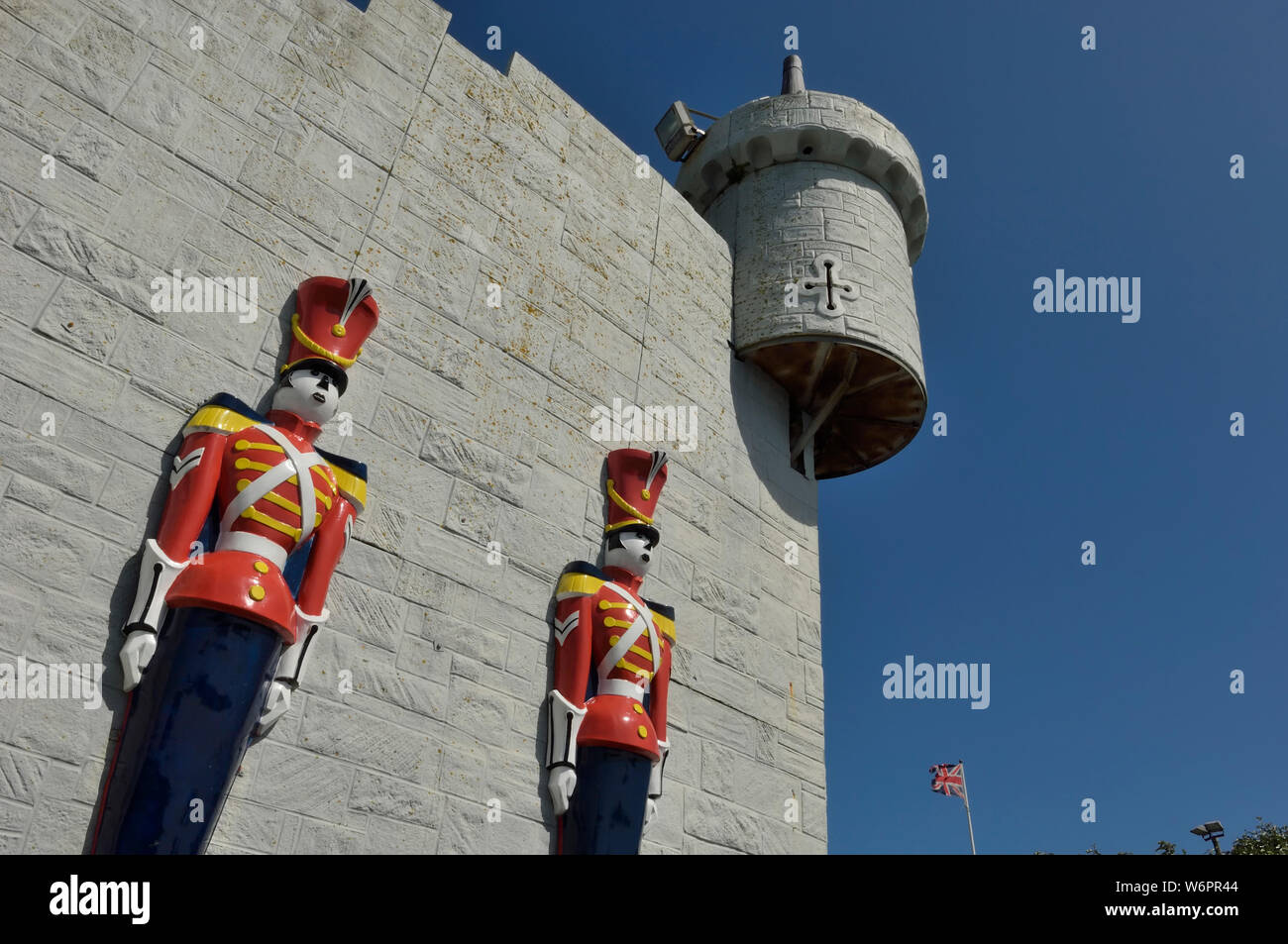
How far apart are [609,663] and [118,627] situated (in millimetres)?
2370

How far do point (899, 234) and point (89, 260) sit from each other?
22.1ft

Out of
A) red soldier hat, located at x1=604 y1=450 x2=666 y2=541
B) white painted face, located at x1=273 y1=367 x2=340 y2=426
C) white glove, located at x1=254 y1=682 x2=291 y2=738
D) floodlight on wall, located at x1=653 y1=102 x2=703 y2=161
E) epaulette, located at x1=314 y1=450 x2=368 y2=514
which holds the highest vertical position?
floodlight on wall, located at x1=653 y1=102 x2=703 y2=161

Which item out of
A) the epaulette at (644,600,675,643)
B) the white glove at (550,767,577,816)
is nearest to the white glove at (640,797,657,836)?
the white glove at (550,767,577,816)

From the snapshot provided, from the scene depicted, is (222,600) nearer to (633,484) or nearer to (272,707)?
(272,707)

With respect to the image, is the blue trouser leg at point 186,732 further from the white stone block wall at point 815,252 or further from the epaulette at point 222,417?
the white stone block wall at point 815,252

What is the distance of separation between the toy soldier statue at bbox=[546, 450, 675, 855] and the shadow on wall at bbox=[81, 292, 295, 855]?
6.68ft

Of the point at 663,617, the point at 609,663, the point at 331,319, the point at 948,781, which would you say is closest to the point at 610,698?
the point at 609,663

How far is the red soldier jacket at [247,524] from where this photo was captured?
3.61 metres

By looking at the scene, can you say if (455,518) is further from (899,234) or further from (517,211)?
(899,234)

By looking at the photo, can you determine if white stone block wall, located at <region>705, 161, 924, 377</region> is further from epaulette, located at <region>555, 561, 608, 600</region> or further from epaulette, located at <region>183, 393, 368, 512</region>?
epaulette, located at <region>183, 393, 368, 512</region>

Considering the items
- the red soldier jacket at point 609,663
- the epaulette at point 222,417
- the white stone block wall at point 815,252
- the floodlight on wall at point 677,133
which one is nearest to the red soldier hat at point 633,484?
the red soldier jacket at point 609,663

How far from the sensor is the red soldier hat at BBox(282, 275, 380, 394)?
4.48 metres
